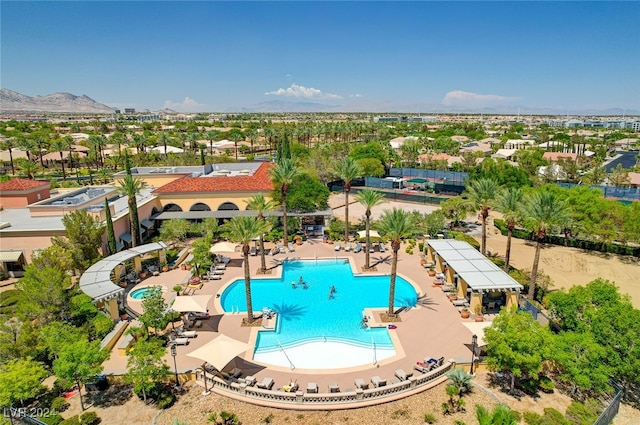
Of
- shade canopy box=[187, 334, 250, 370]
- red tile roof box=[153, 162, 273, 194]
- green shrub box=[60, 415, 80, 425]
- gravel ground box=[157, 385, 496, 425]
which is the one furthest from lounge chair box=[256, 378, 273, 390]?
red tile roof box=[153, 162, 273, 194]

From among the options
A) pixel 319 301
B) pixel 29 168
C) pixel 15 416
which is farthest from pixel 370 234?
pixel 29 168

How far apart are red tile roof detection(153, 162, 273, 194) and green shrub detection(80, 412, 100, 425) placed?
1241 inches

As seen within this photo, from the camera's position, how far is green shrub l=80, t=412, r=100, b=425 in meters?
18.2

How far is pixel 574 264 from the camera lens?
3841 centimetres

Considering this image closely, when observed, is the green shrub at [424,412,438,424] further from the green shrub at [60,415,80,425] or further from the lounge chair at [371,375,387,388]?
the green shrub at [60,415,80,425]

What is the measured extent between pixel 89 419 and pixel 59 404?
2.42m

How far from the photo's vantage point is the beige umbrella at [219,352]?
20266 millimetres

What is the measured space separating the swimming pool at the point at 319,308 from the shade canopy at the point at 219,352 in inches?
118

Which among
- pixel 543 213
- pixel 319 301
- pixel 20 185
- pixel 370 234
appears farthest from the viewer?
pixel 20 185

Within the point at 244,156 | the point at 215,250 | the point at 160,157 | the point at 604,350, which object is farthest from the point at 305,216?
the point at 244,156

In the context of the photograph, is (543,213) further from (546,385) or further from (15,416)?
(15,416)

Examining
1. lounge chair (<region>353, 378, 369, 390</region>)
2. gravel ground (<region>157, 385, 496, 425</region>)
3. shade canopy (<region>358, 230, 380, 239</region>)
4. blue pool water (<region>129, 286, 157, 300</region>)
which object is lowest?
gravel ground (<region>157, 385, 496, 425</region>)

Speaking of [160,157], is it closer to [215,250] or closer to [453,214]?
[215,250]

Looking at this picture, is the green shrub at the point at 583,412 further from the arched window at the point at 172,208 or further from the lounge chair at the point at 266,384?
the arched window at the point at 172,208
